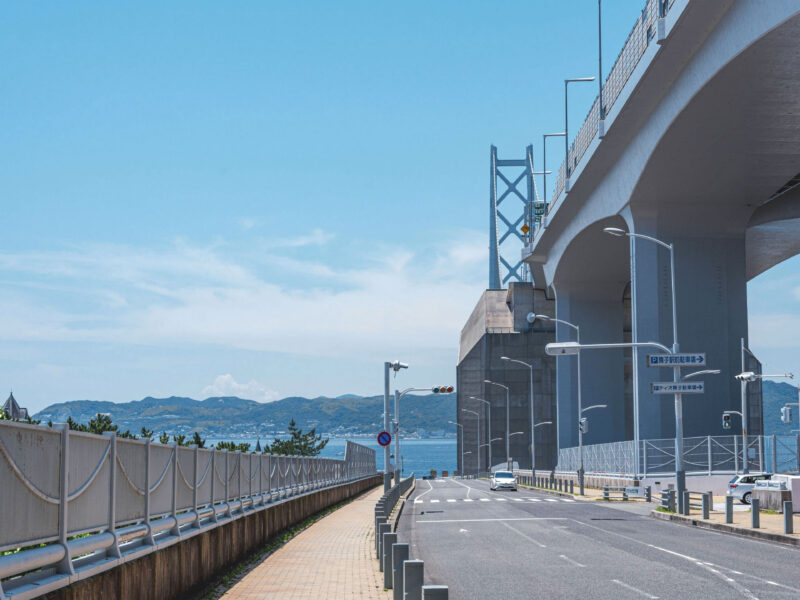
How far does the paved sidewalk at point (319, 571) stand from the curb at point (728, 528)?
30.1 feet

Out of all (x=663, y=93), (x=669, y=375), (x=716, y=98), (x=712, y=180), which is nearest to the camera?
(x=716, y=98)

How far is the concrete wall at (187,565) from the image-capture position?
8953mm

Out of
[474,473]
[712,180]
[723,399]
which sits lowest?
[474,473]

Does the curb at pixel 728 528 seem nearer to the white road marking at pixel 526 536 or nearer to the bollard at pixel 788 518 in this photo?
the bollard at pixel 788 518

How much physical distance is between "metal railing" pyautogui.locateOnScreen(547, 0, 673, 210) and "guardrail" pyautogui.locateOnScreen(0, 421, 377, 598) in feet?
90.6

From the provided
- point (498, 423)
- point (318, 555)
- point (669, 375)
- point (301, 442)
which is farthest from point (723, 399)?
point (301, 442)

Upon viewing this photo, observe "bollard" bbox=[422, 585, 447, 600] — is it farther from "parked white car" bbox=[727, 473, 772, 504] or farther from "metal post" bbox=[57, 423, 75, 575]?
"parked white car" bbox=[727, 473, 772, 504]

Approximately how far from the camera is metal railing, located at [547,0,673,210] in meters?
37.7

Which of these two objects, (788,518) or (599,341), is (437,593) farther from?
(599,341)

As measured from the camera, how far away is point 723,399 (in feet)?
174

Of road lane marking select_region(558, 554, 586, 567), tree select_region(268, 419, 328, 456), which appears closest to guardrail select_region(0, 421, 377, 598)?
road lane marking select_region(558, 554, 586, 567)

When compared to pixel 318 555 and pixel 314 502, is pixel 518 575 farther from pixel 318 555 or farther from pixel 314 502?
pixel 314 502

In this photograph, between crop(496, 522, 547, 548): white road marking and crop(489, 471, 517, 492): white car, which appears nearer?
crop(496, 522, 547, 548): white road marking

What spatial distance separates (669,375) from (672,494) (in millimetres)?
18751
